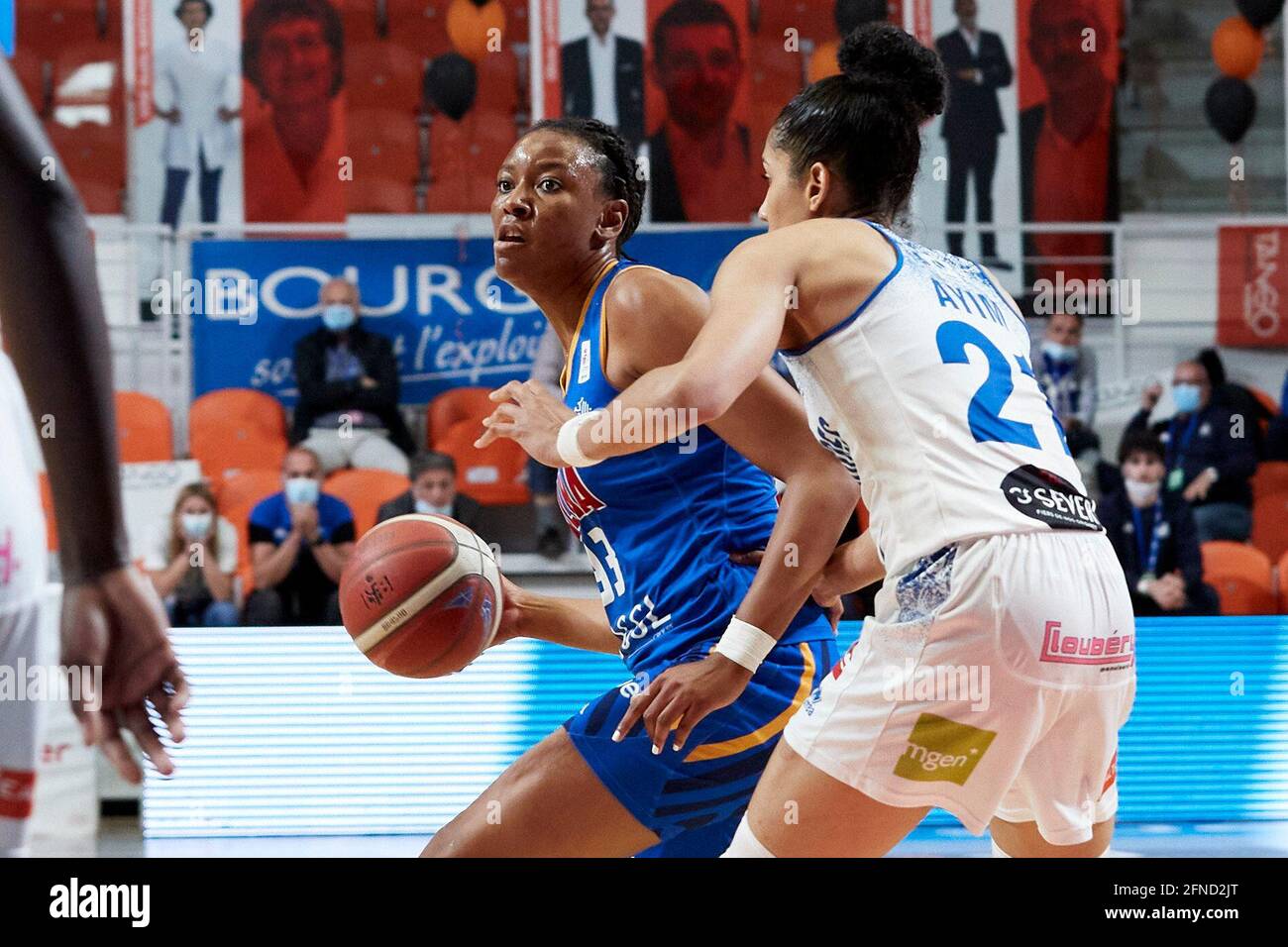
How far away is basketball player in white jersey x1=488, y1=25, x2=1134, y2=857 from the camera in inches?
74.8

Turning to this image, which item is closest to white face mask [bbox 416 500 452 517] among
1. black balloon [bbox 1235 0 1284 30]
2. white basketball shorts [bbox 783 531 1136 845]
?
white basketball shorts [bbox 783 531 1136 845]

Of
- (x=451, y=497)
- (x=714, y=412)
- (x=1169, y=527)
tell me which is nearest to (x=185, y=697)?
(x=714, y=412)

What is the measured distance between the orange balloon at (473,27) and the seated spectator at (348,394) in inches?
75.0

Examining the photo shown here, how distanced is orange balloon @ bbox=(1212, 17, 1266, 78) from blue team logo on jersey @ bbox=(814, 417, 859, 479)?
6627 millimetres

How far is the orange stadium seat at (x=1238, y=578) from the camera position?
5.67m

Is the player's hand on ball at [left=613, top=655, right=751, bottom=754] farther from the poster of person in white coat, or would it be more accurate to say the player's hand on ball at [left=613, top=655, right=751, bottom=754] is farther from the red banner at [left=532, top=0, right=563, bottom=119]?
the poster of person in white coat

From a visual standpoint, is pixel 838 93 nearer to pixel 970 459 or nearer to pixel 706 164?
pixel 970 459

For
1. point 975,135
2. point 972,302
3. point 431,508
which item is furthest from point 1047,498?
point 975,135

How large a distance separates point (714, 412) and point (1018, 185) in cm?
550

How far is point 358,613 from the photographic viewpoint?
8.14 feet

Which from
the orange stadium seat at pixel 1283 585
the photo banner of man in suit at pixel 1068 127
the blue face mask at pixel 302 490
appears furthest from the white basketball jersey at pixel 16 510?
the photo banner of man in suit at pixel 1068 127

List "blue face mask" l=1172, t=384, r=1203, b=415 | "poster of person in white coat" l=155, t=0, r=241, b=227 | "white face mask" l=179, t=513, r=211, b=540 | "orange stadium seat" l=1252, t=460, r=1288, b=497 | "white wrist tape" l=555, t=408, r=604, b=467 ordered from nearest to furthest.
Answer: "white wrist tape" l=555, t=408, r=604, b=467 → "white face mask" l=179, t=513, r=211, b=540 → "blue face mask" l=1172, t=384, r=1203, b=415 → "orange stadium seat" l=1252, t=460, r=1288, b=497 → "poster of person in white coat" l=155, t=0, r=241, b=227

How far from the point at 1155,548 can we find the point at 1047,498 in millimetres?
3712

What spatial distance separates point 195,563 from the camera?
16.6 feet
